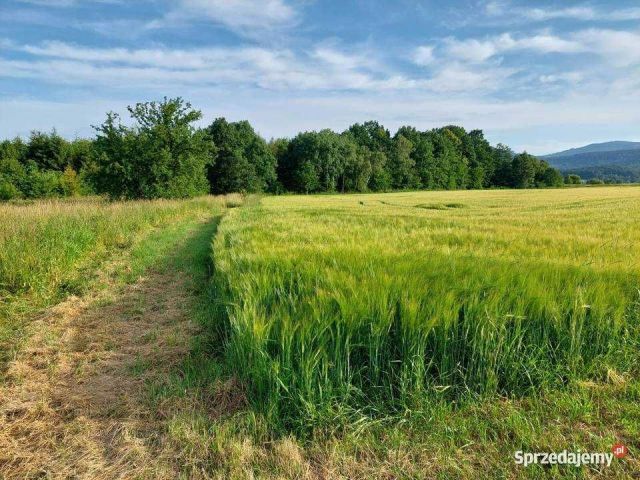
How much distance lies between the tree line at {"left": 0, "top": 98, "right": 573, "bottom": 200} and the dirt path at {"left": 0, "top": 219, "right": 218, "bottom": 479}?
25.6 metres

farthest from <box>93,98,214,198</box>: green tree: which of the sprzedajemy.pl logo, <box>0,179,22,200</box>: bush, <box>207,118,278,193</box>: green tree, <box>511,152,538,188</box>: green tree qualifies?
<box>511,152,538,188</box>: green tree

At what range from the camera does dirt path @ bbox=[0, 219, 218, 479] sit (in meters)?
2.28

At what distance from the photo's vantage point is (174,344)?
4.11 metres

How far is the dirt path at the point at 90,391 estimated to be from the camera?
2.28 m

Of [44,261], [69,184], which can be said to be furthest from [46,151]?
[44,261]

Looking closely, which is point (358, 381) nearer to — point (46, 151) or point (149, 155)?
point (149, 155)

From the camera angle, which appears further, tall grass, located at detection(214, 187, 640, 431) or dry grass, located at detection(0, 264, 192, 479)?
tall grass, located at detection(214, 187, 640, 431)

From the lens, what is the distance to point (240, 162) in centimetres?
5203

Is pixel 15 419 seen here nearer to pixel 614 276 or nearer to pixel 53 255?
pixel 53 255

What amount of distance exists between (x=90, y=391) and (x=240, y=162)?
51.3 meters

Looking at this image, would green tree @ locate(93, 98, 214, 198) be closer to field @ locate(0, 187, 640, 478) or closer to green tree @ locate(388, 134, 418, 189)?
field @ locate(0, 187, 640, 478)

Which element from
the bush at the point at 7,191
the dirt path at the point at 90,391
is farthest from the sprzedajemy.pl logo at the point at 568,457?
the bush at the point at 7,191

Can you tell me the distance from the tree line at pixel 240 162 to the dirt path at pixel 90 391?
2558cm

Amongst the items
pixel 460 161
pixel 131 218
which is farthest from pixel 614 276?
pixel 460 161
